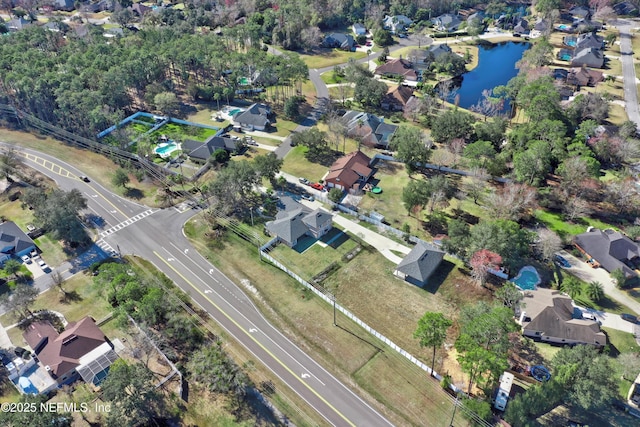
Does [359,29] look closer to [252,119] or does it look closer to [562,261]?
[252,119]

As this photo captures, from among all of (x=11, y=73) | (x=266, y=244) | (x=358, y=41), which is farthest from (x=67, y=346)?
(x=358, y=41)

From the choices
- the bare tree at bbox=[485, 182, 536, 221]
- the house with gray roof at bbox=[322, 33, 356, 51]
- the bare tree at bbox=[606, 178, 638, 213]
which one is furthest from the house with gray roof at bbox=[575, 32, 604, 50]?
the bare tree at bbox=[485, 182, 536, 221]

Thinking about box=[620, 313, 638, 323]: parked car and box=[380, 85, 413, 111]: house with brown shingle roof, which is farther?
box=[380, 85, 413, 111]: house with brown shingle roof

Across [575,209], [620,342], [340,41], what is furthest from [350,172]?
[340,41]

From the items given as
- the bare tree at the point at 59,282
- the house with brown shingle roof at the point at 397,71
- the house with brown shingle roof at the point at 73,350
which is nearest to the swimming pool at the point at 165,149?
the bare tree at the point at 59,282

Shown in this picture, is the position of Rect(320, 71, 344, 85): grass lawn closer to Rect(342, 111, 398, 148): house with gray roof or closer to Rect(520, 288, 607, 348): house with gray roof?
Rect(342, 111, 398, 148): house with gray roof

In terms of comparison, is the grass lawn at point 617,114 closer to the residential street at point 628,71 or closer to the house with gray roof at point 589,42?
the residential street at point 628,71

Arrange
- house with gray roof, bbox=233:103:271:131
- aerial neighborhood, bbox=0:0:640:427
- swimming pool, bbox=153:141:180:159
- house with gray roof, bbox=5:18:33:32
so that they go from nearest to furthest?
aerial neighborhood, bbox=0:0:640:427
swimming pool, bbox=153:141:180:159
house with gray roof, bbox=233:103:271:131
house with gray roof, bbox=5:18:33:32
